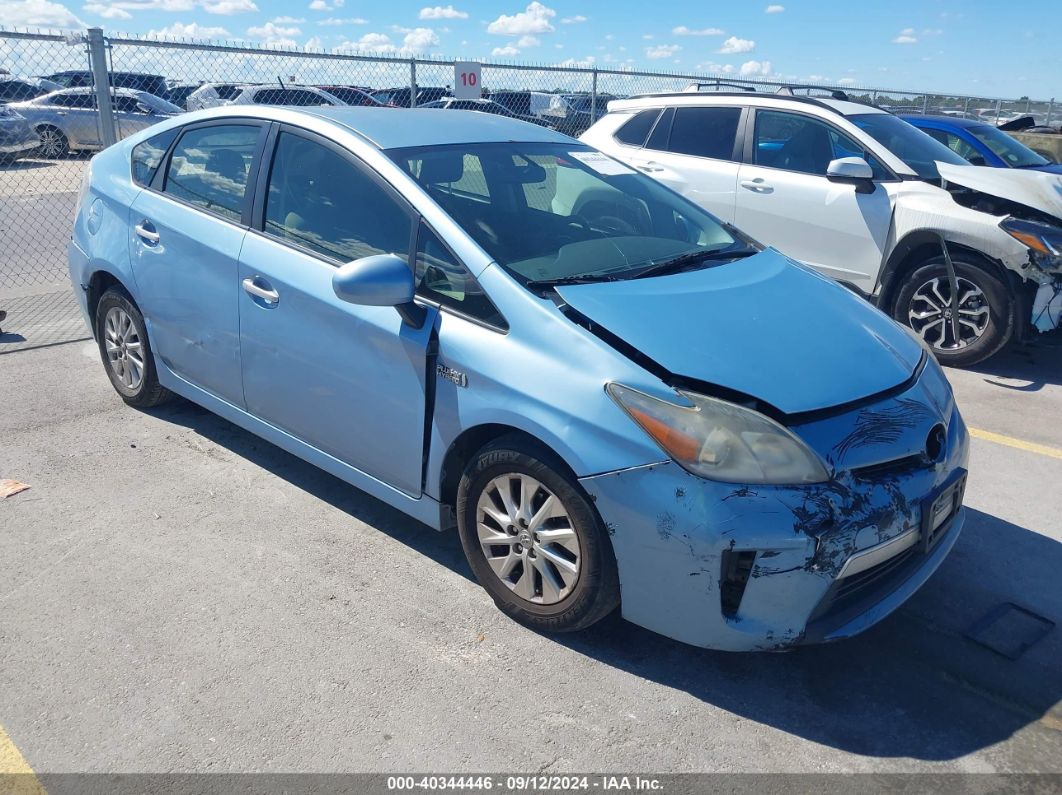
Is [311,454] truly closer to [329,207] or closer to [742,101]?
[329,207]

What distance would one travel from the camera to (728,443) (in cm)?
270

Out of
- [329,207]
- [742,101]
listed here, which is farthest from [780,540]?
[742,101]

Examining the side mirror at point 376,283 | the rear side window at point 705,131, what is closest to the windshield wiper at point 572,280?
the side mirror at point 376,283

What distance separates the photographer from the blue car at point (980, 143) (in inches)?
330

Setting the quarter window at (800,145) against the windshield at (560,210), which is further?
the quarter window at (800,145)

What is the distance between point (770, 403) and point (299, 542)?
6.80 feet

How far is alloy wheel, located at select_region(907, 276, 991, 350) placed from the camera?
625 cm

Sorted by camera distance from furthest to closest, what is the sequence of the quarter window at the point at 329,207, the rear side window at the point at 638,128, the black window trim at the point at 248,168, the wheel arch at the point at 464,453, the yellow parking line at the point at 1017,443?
the rear side window at the point at 638,128 → the yellow parking line at the point at 1017,443 → the black window trim at the point at 248,168 → the quarter window at the point at 329,207 → the wheel arch at the point at 464,453

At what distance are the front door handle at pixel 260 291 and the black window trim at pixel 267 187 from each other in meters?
0.20

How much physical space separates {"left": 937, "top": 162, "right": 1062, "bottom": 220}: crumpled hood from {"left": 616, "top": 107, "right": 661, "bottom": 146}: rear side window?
2.47 metres

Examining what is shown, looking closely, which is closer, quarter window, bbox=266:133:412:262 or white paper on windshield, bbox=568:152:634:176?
quarter window, bbox=266:133:412:262

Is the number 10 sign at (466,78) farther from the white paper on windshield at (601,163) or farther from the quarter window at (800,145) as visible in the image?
the white paper on windshield at (601,163)

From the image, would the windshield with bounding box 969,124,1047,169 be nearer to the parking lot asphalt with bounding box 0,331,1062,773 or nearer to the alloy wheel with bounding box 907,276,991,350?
the alloy wheel with bounding box 907,276,991,350

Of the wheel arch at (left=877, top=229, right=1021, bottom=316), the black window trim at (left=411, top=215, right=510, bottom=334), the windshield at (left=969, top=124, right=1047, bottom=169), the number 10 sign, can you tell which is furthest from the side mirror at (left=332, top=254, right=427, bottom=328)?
the number 10 sign
